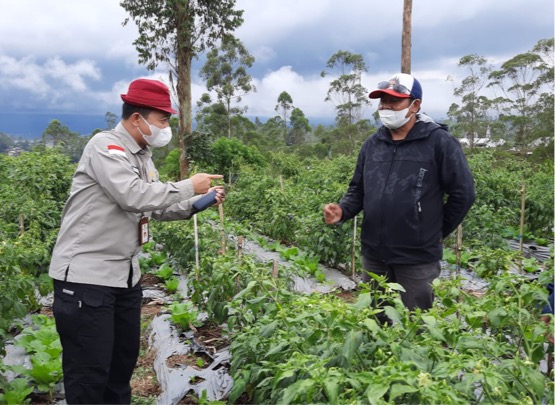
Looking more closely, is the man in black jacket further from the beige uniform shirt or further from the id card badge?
the id card badge

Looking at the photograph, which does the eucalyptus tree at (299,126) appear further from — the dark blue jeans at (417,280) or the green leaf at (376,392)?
the green leaf at (376,392)

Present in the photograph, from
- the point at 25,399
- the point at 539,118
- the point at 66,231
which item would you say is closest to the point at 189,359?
the point at 25,399

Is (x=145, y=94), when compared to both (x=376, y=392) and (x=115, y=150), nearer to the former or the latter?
(x=115, y=150)

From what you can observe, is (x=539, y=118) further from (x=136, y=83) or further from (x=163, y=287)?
(x=136, y=83)

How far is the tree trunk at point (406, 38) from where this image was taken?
33.2 feet

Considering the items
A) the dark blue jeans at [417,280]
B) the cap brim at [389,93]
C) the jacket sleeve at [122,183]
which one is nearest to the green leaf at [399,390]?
the jacket sleeve at [122,183]

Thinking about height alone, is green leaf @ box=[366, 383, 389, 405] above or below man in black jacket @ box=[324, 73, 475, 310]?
below

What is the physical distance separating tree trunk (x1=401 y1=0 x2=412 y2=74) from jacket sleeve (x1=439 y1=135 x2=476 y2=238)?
7.75 meters

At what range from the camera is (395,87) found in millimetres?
2984

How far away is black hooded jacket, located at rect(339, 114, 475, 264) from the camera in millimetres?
2906

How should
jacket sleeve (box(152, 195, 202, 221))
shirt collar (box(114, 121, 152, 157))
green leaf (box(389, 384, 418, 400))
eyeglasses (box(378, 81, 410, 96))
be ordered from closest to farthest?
green leaf (box(389, 384, 418, 400)), shirt collar (box(114, 121, 152, 157)), jacket sleeve (box(152, 195, 202, 221)), eyeglasses (box(378, 81, 410, 96))

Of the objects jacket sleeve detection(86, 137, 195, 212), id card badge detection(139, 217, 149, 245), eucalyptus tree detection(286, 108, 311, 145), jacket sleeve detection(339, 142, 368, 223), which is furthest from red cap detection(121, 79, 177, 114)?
eucalyptus tree detection(286, 108, 311, 145)

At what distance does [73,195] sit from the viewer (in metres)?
2.41

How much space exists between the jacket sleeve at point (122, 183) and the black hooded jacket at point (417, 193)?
1317mm
